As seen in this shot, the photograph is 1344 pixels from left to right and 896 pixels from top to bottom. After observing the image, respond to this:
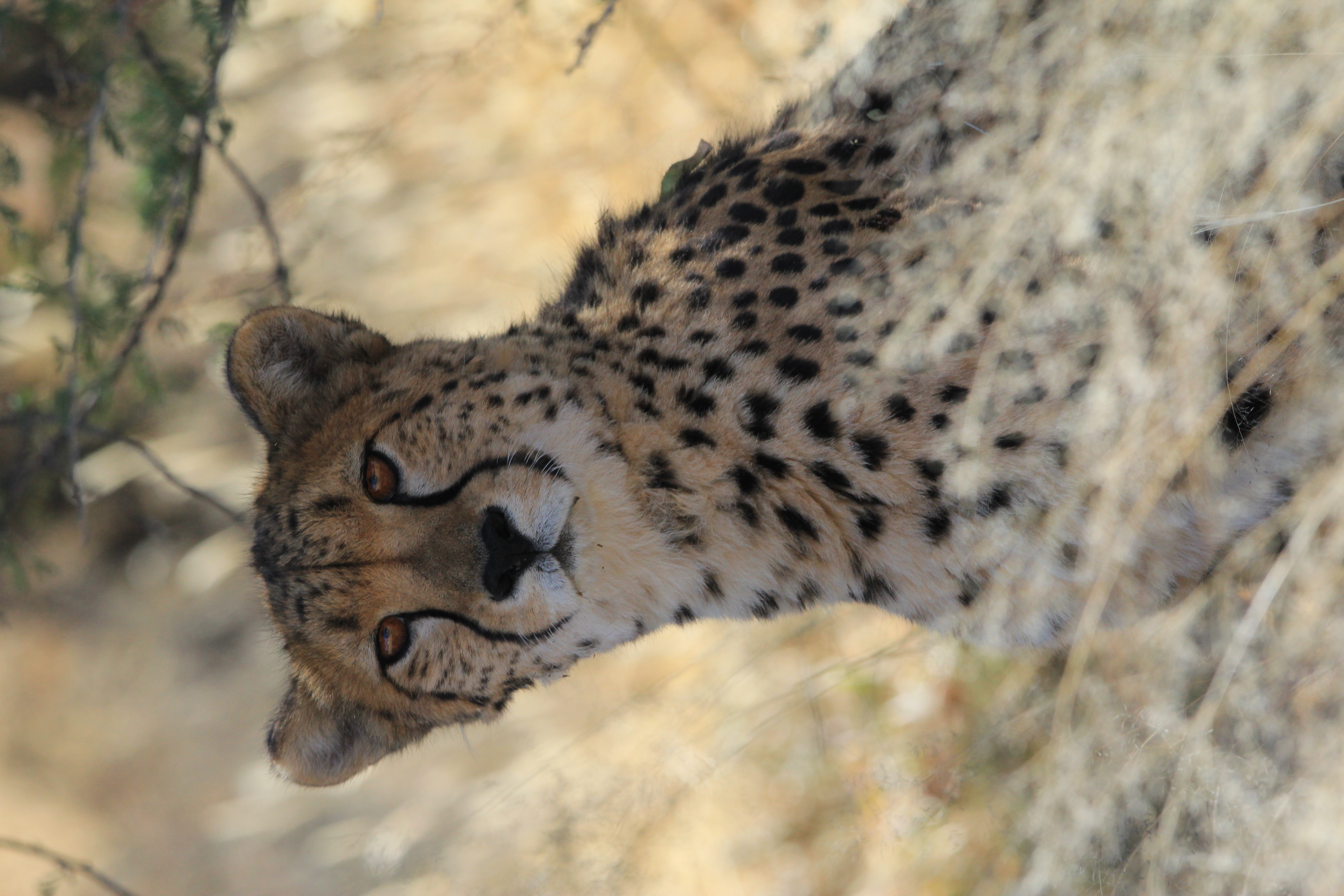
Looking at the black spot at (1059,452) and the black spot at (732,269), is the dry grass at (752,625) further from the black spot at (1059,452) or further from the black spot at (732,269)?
the black spot at (732,269)

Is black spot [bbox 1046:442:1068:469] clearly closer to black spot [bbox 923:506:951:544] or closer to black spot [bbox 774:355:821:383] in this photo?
black spot [bbox 923:506:951:544]

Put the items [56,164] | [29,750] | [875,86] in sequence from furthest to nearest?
[29,750]
[56,164]
[875,86]

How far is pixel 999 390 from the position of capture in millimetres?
1989

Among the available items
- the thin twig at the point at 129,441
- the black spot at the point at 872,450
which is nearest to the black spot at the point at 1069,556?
the black spot at the point at 872,450

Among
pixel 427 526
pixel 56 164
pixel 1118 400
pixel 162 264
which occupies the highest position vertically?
pixel 162 264

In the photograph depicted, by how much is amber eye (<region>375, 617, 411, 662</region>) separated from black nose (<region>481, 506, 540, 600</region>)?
0.82 ft

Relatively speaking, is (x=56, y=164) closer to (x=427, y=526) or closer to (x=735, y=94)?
(x=427, y=526)

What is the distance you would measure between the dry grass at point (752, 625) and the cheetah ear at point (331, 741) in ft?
1.42

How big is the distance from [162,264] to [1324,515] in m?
5.08

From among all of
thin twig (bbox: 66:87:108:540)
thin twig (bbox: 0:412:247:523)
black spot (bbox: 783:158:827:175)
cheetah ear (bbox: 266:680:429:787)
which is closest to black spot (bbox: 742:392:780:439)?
black spot (bbox: 783:158:827:175)

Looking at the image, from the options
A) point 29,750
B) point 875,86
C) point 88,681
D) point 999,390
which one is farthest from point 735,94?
point 29,750

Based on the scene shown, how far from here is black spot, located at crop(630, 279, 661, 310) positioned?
2.25 m

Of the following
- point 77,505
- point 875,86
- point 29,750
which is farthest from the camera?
point 29,750

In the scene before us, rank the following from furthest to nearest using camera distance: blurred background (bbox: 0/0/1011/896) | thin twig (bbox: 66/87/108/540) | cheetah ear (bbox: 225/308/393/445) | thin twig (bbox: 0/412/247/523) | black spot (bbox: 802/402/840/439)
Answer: blurred background (bbox: 0/0/1011/896)
thin twig (bbox: 0/412/247/523)
thin twig (bbox: 66/87/108/540)
cheetah ear (bbox: 225/308/393/445)
black spot (bbox: 802/402/840/439)
